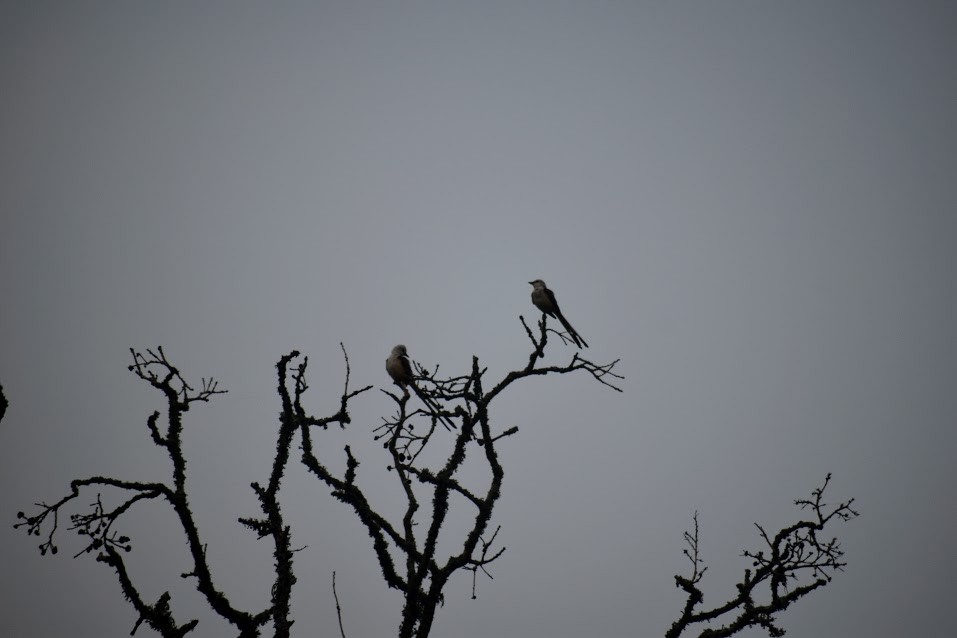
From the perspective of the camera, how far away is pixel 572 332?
248 inches

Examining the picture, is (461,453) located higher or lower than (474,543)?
higher

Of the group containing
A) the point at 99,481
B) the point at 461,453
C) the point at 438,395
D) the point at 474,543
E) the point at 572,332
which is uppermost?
the point at 572,332

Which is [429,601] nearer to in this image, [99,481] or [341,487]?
[341,487]

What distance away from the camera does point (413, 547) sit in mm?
4836

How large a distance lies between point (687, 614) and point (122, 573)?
5028 mm

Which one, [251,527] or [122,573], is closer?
[122,573]

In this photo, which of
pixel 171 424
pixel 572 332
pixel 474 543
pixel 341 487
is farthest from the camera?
pixel 572 332

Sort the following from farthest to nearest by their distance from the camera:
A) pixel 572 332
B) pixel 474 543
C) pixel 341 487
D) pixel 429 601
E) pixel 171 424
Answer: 1. pixel 572 332
2. pixel 171 424
3. pixel 341 487
4. pixel 474 543
5. pixel 429 601

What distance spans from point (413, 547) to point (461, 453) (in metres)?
0.93

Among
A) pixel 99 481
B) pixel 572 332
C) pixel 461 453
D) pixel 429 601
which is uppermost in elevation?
pixel 572 332

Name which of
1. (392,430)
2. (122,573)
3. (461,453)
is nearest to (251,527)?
(122,573)

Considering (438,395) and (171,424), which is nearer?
(438,395)

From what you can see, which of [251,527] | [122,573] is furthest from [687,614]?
[122,573]

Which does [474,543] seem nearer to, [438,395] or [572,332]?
[438,395]
